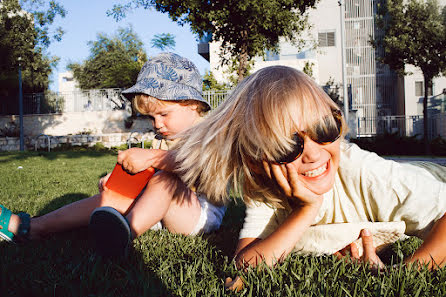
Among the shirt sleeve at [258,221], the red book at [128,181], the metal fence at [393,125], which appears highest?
the metal fence at [393,125]

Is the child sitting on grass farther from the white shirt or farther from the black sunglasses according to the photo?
the black sunglasses

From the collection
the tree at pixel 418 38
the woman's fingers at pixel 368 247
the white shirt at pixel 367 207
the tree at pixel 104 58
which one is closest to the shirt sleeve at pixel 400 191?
the white shirt at pixel 367 207

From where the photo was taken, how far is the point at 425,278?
1.54 m

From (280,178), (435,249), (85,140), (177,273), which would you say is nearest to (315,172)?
(280,178)

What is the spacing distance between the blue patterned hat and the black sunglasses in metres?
1.41

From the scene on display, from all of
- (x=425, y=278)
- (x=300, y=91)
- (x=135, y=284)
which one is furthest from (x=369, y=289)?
(x=135, y=284)

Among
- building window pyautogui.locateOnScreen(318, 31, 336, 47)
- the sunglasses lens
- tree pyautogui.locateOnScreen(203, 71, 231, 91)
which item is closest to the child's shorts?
the sunglasses lens

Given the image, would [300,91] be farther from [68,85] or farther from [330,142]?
[68,85]

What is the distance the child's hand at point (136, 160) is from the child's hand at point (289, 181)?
0.89m

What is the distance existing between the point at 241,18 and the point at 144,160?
1200 centimetres

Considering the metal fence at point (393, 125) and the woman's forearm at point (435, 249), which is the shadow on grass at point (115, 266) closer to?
the woman's forearm at point (435, 249)

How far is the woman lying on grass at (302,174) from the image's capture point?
1.58 m

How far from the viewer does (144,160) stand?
2.26m

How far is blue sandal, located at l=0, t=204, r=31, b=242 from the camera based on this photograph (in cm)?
238
